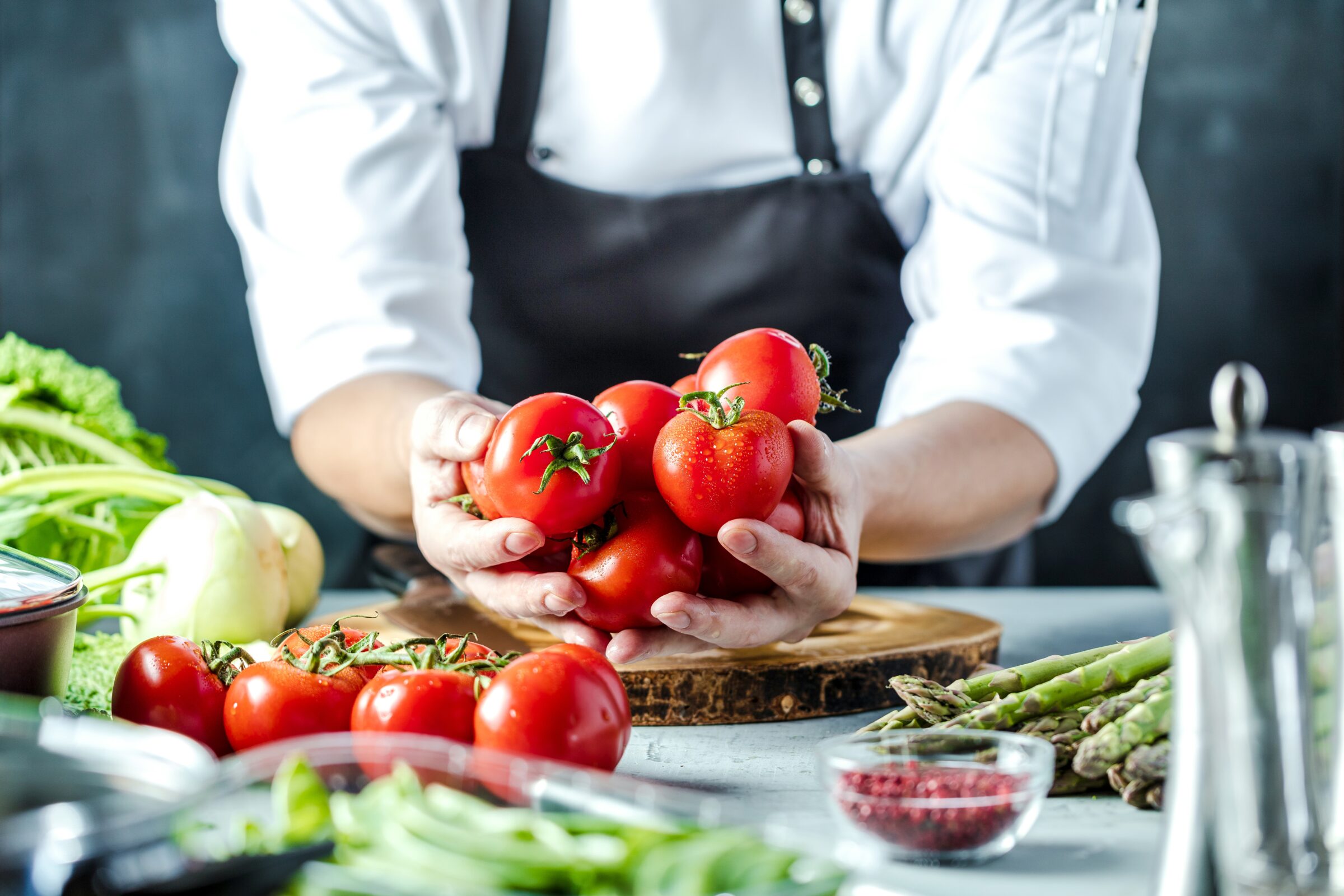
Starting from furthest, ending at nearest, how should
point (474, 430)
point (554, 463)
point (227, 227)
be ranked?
point (227, 227), point (474, 430), point (554, 463)

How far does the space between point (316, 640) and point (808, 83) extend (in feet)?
3.45

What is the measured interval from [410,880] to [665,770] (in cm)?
40

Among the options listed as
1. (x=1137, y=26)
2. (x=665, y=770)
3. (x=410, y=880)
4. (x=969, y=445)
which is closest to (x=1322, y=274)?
(x=1137, y=26)

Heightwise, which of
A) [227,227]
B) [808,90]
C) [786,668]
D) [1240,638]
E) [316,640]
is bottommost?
[786,668]

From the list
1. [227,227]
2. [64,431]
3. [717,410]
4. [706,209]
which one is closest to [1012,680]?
[717,410]

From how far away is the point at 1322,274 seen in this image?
2873 millimetres

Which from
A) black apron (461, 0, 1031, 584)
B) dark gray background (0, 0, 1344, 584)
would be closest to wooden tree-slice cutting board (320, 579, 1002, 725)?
black apron (461, 0, 1031, 584)

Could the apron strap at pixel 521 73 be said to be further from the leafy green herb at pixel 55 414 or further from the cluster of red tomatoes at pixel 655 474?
the cluster of red tomatoes at pixel 655 474

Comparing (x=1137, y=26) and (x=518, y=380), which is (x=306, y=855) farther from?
(x=1137, y=26)

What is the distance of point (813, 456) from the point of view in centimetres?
88

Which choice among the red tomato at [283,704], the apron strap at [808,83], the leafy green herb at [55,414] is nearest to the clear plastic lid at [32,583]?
the red tomato at [283,704]

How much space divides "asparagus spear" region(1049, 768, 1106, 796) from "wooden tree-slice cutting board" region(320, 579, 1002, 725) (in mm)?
256

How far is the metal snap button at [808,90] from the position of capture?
1.57 meters

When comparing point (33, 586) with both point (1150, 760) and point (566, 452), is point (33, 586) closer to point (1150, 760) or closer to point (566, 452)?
point (566, 452)
